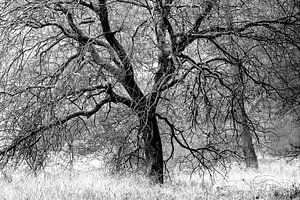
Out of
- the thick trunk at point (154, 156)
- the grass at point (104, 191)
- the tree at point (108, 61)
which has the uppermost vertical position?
the tree at point (108, 61)

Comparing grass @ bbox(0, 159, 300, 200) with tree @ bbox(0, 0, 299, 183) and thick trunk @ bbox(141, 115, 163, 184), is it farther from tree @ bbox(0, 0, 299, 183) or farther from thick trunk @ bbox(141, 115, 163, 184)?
tree @ bbox(0, 0, 299, 183)

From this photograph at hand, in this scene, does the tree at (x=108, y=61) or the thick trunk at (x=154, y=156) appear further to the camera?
the thick trunk at (x=154, y=156)

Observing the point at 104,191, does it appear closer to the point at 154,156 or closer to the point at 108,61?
the point at 154,156

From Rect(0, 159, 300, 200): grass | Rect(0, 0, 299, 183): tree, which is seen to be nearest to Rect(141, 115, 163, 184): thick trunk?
Rect(0, 0, 299, 183): tree

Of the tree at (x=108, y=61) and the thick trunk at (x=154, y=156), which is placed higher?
the tree at (x=108, y=61)

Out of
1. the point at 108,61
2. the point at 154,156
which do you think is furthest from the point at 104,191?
the point at 108,61

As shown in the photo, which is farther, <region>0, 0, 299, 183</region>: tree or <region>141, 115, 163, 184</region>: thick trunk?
<region>141, 115, 163, 184</region>: thick trunk

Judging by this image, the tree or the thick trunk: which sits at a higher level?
the tree

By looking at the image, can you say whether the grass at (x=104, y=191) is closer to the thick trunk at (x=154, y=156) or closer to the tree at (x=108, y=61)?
the thick trunk at (x=154, y=156)

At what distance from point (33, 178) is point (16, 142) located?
1.25 m

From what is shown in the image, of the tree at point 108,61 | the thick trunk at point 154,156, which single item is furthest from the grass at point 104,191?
the tree at point 108,61

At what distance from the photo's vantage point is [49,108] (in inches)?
267

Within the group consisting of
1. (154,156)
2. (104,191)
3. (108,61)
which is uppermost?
(108,61)

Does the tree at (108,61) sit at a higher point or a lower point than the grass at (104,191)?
higher
